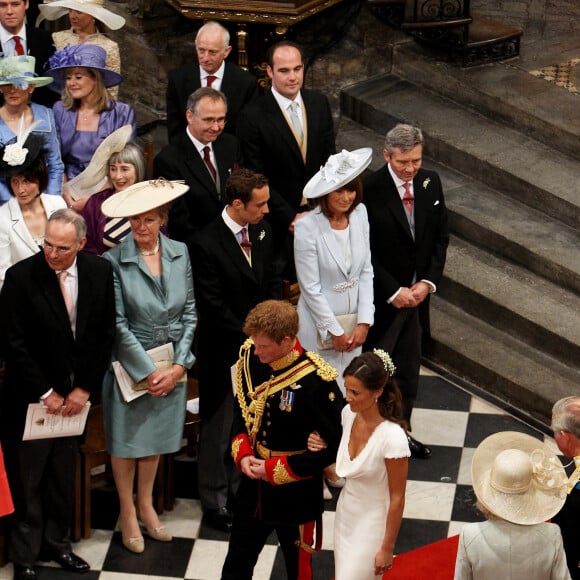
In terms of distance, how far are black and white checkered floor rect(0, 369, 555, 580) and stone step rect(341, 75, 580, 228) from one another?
1.48 meters

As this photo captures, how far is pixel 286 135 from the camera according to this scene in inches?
286

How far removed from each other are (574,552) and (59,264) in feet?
7.86

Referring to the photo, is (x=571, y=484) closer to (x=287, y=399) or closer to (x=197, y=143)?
(x=287, y=399)

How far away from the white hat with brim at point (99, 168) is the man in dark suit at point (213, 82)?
66cm

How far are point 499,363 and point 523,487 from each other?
10.3 feet

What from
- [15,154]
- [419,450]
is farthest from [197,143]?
[419,450]

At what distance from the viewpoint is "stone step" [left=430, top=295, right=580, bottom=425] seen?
761cm

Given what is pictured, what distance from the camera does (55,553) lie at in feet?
20.8

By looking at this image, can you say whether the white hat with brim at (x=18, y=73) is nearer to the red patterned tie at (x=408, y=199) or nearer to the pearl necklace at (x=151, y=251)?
the pearl necklace at (x=151, y=251)

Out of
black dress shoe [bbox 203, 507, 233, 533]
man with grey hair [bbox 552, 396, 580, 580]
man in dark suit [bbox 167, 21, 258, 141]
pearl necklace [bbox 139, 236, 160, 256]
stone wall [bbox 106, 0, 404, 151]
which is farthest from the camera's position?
stone wall [bbox 106, 0, 404, 151]

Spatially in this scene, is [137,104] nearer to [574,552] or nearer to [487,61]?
[487,61]

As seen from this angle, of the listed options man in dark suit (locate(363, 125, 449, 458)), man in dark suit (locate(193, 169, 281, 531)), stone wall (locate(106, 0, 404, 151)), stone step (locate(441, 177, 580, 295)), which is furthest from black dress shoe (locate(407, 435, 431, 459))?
stone wall (locate(106, 0, 404, 151))

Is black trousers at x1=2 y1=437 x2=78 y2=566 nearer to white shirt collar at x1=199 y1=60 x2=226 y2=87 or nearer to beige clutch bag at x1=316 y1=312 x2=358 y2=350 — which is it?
beige clutch bag at x1=316 y1=312 x2=358 y2=350

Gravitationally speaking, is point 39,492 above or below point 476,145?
below
